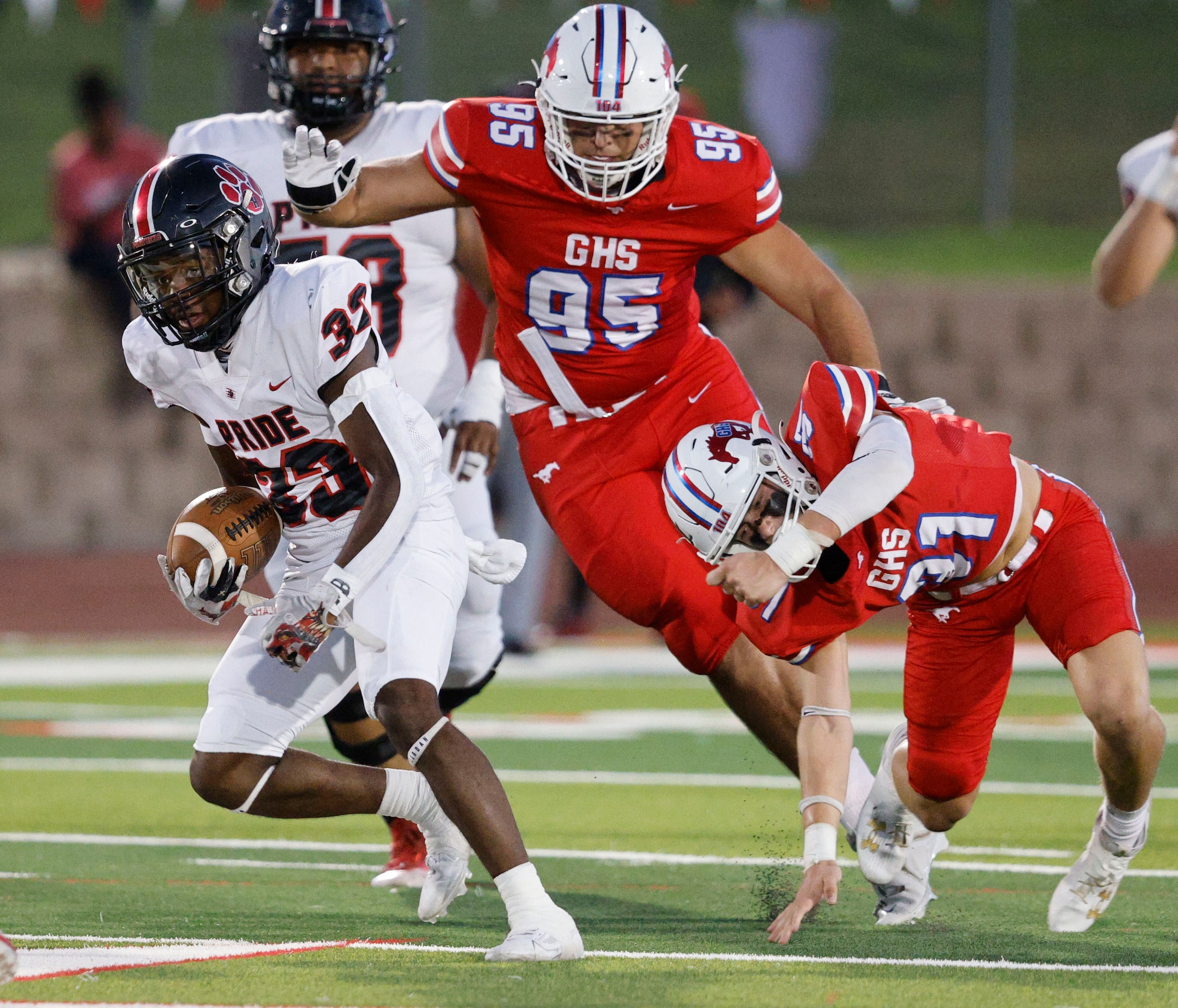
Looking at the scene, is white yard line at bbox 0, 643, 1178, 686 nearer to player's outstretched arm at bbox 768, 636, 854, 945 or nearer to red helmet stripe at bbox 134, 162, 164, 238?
player's outstretched arm at bbox 768, 636, 854, 945

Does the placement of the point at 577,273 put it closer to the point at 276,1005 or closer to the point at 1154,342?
the point at 276,1005

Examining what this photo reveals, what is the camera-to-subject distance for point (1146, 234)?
143 inches

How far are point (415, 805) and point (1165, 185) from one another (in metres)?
2.09

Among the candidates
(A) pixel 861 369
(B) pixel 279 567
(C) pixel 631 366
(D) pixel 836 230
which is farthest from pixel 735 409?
(D) pixel 836 230

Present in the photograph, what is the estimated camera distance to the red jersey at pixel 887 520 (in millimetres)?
3945

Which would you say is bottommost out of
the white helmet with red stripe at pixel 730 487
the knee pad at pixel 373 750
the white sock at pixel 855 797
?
the knee pad at pixel 373 750

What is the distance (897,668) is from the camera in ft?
29.1

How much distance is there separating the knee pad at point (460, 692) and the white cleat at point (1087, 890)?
161 centimetres

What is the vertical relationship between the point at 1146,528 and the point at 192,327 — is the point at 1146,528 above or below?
below

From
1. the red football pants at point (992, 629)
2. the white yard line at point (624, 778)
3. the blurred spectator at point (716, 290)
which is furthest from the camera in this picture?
the blurred spectator at point (716, 290)

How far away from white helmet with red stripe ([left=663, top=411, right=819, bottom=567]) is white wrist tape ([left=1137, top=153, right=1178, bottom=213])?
0.89m

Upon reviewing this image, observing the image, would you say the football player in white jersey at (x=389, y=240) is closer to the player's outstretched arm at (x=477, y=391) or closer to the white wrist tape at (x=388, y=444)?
the player's outstretched arm at (x=477, y=391)

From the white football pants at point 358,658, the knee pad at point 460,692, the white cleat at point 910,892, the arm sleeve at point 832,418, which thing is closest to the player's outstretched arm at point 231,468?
the white football pants at point 358,658

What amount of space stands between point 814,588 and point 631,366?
2.96ft
